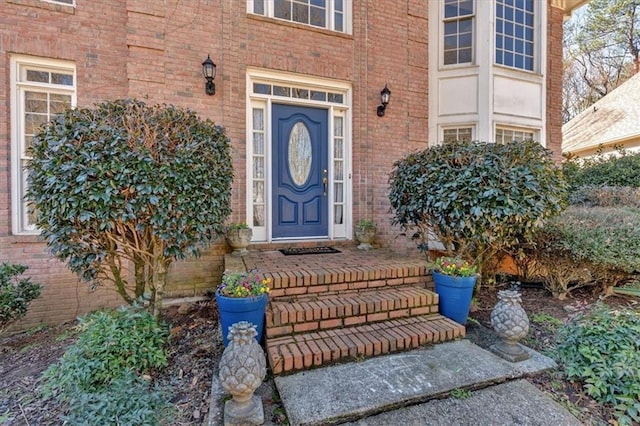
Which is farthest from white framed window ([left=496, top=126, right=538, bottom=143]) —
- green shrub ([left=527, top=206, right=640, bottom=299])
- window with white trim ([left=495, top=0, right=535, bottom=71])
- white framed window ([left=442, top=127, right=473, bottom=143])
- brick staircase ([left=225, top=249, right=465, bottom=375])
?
brick staircase ([left=225, top=249, right=465, bottom=375])

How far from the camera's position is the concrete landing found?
194 cm

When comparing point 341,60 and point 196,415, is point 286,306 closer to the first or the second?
point 196,415

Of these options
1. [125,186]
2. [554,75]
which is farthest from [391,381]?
[554,75]

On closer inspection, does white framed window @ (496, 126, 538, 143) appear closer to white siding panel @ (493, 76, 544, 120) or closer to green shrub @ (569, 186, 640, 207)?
white siding panel @ (493, 76, 544, 120)

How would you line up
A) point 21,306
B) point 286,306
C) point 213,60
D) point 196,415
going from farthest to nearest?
point 213,60, point 21,306, point 286,306, point 196,415

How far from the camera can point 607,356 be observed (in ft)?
7.54

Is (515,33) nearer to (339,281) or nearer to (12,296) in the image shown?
(339,281)

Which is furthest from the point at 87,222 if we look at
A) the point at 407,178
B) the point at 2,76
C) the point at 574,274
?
the point at 574,274

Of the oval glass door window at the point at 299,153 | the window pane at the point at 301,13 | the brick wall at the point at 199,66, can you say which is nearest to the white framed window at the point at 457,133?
the brick wall at the point at 199,66

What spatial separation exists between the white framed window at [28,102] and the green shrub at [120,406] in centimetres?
291

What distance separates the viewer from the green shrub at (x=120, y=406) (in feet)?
6.01

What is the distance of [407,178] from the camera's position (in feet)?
12.6

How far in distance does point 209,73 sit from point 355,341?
12.1 feet

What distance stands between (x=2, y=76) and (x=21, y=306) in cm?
270
